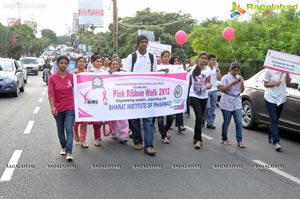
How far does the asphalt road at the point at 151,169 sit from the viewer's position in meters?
4.91

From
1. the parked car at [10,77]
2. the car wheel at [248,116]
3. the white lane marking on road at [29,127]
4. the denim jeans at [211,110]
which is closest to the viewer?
the white lane marking on road at [29,127]

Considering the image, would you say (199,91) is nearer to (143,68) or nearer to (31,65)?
(143,68)

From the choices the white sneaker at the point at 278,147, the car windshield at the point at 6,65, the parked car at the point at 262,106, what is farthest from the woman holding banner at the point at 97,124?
the car windshield at the point at 6,65

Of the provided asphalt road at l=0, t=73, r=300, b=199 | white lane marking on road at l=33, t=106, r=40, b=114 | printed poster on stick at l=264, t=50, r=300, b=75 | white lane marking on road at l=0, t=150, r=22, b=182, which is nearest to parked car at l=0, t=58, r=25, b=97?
white lane marking on road at l=33, t=106, r=40, b=114

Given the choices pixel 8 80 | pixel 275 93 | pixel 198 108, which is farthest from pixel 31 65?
pixel 275 93

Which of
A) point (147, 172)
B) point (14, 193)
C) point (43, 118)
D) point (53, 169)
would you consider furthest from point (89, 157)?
point (43, 118)

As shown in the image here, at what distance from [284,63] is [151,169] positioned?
3130mm

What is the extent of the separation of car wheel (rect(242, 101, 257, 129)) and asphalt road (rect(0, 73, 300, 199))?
0.67 metres

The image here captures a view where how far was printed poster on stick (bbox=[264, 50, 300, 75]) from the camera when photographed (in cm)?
704

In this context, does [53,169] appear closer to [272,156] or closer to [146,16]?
[272,156]

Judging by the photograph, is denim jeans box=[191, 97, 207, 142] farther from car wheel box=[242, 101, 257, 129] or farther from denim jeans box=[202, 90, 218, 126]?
car wheel box=[242, 101, 257, 129]

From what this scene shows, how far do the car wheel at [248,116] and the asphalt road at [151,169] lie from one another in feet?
2.21

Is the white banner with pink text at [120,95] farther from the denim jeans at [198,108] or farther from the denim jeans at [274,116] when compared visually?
the denim jeans at [274,116]

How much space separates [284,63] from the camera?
705cm
